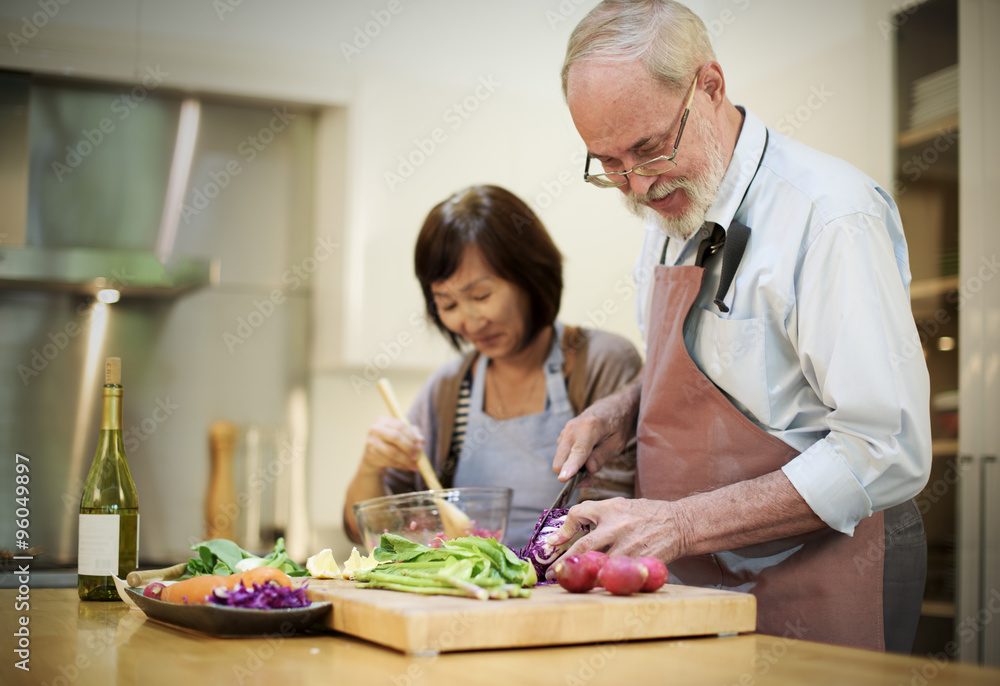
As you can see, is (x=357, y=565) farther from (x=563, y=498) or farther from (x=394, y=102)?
(x=394, y=102)

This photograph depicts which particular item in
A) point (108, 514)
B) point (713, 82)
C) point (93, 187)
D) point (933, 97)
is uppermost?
point (933, 97)

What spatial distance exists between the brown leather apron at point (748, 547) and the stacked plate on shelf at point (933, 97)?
1.38 metres

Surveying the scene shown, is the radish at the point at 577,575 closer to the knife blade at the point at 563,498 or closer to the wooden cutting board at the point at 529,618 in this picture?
the wooden cutting board at the point at 529,618

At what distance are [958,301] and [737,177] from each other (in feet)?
4.24

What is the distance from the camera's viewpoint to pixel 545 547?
1.26 meters

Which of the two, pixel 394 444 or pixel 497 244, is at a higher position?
pixel 497 244

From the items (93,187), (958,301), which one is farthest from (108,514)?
(958,301)

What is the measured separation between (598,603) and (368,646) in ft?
0.82

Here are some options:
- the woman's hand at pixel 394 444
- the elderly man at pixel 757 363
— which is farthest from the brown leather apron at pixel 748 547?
the woman's hand at pixel 394 444

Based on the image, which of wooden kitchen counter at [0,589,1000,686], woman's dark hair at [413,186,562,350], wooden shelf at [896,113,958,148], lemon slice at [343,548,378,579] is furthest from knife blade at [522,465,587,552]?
wooden shelf at [896,113,958,148]

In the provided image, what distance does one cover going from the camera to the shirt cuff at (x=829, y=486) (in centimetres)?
115

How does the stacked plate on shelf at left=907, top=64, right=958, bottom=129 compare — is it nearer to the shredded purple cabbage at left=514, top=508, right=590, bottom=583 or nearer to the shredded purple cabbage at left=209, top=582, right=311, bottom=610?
the shredded purple cabbage at left=514, top=508, right=590, bottom=583

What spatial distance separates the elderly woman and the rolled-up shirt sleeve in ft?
2.27

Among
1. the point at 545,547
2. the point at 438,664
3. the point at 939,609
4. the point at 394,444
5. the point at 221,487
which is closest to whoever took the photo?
the point at 438,664
